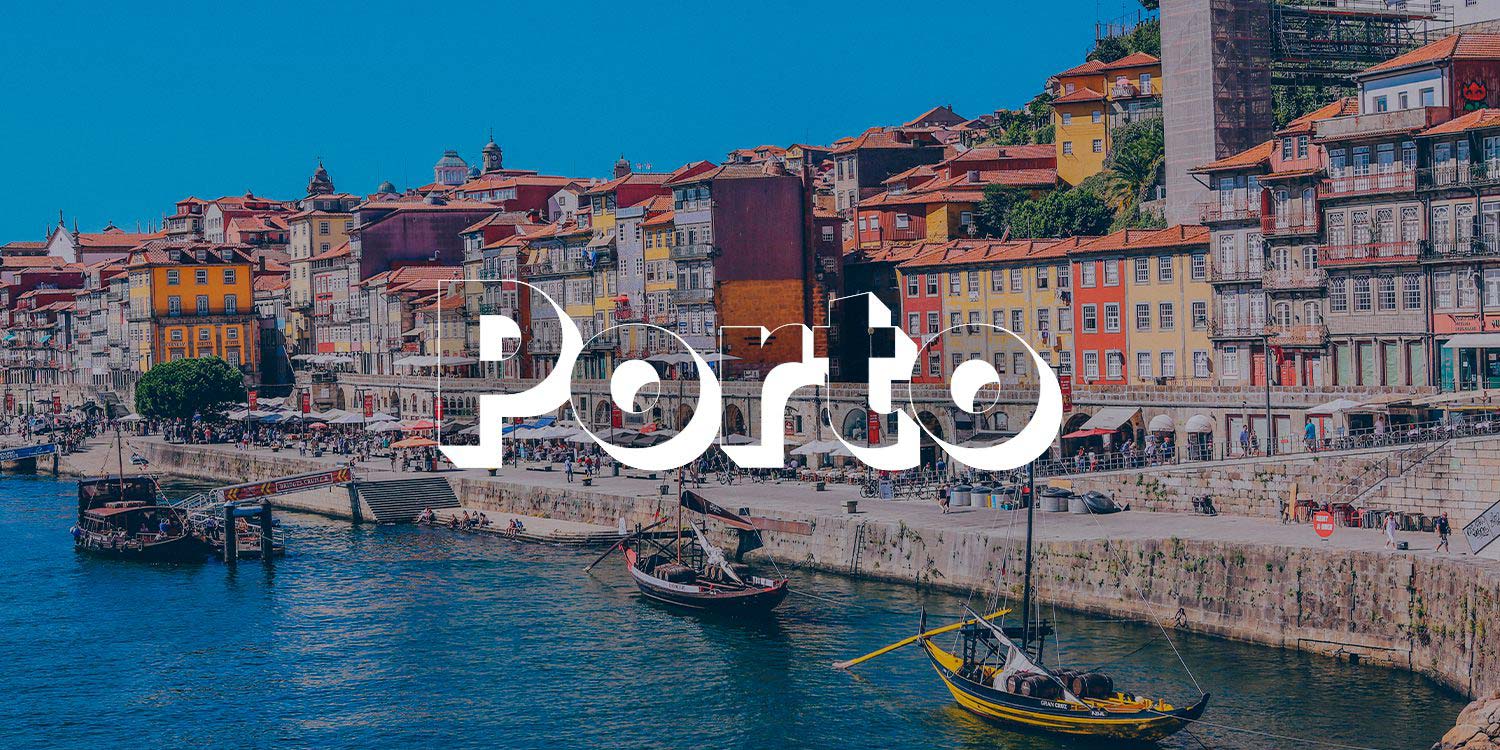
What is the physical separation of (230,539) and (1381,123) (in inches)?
2059

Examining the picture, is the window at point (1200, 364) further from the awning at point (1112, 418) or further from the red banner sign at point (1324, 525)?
the red banner sign at point (1324, 525)

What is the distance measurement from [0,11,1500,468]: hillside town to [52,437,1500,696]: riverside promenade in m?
9.83

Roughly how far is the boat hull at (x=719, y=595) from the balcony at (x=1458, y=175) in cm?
3043

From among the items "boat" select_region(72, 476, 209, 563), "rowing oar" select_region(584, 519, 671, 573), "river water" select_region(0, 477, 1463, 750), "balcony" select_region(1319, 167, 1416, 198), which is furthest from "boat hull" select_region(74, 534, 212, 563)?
"balcony" select_region(1319, 167, 1416, 198)

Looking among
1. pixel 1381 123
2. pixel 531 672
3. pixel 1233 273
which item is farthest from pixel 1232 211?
pixel 531 672

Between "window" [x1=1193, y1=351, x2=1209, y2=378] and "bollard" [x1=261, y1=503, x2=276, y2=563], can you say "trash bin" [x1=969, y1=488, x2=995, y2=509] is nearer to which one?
"window" [x1=1193, y1=351, x2=1209, y2=378]

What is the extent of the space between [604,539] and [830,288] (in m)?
34.8

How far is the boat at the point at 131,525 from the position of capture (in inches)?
3226

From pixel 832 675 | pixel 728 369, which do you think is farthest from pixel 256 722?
pixel 728 369

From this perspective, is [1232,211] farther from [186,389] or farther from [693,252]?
[186,389]

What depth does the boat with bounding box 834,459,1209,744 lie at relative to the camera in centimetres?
4478

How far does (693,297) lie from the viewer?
108750 mm

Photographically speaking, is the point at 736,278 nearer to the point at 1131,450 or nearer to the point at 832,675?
the point at 1131,450

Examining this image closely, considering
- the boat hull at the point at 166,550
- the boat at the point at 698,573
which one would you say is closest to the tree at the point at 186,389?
the boat hull at the point at 166,550
